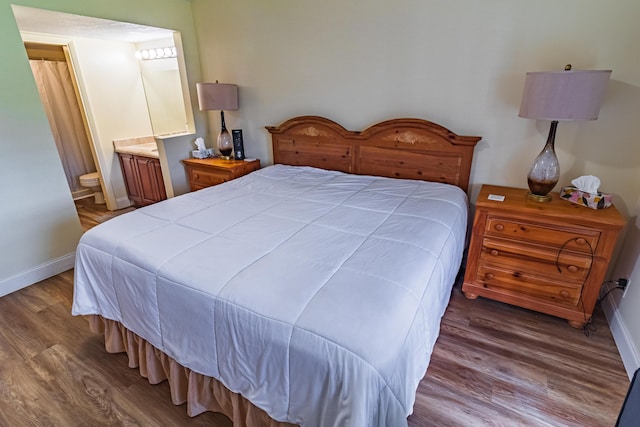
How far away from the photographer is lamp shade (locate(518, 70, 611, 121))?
5.49 feet

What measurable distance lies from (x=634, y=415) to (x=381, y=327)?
0.58 meters

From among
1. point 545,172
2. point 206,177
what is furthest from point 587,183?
point 206,177

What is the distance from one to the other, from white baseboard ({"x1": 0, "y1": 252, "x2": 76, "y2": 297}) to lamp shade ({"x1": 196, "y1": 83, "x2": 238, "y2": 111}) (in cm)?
186

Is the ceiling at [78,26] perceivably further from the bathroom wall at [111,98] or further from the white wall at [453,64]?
the white wall at [453,64]

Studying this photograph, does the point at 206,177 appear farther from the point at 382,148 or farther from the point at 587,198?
the point at 587,198

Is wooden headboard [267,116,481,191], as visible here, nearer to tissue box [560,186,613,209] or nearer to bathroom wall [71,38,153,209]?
tissue box [560,186,613,209]

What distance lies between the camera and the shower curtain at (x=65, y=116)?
155 inches

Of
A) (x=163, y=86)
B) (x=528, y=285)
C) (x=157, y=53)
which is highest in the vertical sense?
(x=157, y=53)

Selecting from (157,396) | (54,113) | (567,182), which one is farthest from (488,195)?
(54,113)

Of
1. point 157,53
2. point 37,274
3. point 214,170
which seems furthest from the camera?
point 157,53

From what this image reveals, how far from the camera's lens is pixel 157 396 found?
63.1 inches

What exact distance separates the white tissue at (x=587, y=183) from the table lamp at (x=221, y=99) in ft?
9.74

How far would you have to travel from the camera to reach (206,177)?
3336 millimetres

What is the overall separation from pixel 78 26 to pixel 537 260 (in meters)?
4.22
